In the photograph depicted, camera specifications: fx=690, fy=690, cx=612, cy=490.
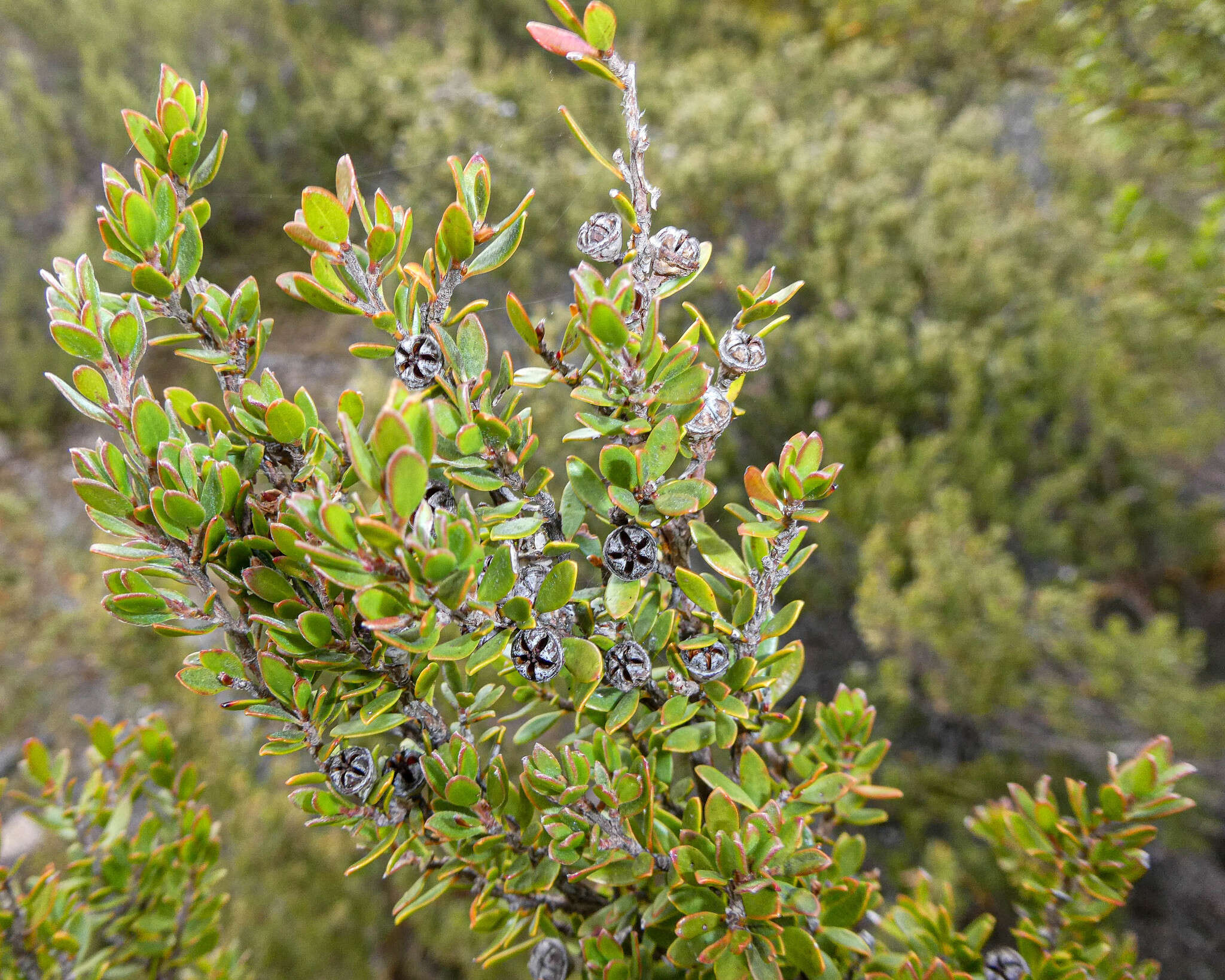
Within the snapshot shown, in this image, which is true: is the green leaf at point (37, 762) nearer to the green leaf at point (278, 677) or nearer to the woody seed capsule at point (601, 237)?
the green leaf at point (278, 677)

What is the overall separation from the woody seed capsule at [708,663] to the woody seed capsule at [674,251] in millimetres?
240

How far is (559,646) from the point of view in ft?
1.31

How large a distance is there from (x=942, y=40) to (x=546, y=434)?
9.29 feet

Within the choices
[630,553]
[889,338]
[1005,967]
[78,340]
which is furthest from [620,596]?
[889,338]

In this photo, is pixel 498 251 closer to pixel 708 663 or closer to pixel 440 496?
pixel 440 496

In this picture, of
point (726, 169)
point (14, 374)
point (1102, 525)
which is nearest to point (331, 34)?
point (14, 374)

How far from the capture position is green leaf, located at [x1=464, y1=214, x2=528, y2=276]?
16.1 inches

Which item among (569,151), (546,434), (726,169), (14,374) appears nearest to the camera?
(546,434)

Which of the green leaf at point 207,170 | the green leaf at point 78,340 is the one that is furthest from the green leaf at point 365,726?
the green leaf at point 207,170

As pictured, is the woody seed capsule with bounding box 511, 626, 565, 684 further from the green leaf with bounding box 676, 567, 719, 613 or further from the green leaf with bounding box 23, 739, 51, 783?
the green leaf with bounding box 23, 739, 51, 783

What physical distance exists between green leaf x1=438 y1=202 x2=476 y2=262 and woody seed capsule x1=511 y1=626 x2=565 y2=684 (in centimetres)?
22

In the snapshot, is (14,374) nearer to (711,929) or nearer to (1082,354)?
(711,929)

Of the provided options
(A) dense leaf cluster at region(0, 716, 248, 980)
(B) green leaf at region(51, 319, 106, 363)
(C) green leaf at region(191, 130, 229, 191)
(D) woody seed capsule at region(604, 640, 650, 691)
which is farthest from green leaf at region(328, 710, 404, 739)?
(A) dense leaf cluster at region(0, 716, 248, 980)

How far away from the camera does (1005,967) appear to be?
578 millimetres
